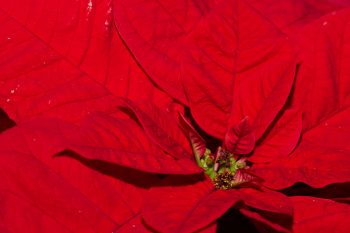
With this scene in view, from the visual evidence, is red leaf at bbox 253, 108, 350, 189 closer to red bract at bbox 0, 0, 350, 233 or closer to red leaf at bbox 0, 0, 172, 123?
red bract at bbox 0, 0, 350, 233

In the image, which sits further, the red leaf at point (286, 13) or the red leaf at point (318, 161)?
the red leaf at point (286, 13)

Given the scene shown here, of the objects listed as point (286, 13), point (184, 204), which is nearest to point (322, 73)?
point (286, 13)

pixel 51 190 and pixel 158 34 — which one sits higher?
pixel 158 34

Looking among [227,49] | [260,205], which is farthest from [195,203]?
[227,49]

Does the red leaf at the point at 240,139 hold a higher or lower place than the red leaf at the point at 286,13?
lower

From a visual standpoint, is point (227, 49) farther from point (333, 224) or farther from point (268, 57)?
point (333, 224)

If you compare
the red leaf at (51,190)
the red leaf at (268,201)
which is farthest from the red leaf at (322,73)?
the red leaf at (51,190)

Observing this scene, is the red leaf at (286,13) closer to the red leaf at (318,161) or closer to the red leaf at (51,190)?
the red leaf at (318,161)

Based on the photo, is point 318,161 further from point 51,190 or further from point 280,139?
point 51,190
